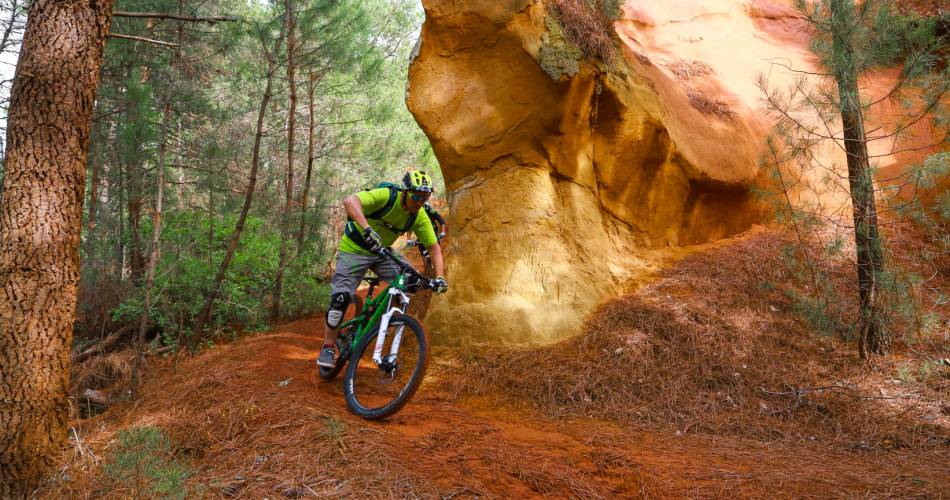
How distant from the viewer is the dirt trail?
11.8 ft

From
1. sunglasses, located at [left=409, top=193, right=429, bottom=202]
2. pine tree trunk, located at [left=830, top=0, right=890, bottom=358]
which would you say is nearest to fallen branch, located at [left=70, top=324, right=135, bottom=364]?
sunglasses, located at [left=409, top=193, right=429, bottom=202]

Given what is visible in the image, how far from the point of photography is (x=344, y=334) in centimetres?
551

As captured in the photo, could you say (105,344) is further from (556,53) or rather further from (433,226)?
(556,53)

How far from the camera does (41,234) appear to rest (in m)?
3.82

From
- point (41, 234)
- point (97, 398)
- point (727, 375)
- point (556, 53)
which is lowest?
point (97, 398)

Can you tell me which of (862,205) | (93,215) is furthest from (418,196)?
(93,215)

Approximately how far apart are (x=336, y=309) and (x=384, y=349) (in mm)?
788

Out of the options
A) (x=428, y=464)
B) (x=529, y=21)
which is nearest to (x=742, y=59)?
(x=529, y=21)

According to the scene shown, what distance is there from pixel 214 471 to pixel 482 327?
3.62 meters

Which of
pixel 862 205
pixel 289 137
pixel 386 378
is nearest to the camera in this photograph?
pixel 386 378

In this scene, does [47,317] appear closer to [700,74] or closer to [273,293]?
[273,293]

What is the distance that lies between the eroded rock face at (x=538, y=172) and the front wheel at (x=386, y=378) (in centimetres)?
163

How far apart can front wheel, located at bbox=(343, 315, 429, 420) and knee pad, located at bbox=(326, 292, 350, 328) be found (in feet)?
1.66

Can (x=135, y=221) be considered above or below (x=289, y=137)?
below
